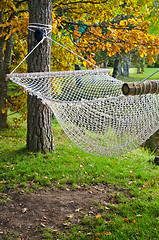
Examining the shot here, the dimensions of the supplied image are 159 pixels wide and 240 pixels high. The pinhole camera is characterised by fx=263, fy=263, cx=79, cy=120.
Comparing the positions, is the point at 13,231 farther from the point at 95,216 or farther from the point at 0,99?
the point at 0,99

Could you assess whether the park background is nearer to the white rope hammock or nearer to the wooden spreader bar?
the white rope hammock

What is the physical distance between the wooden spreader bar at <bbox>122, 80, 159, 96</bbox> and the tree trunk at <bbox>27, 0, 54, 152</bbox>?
1.93m

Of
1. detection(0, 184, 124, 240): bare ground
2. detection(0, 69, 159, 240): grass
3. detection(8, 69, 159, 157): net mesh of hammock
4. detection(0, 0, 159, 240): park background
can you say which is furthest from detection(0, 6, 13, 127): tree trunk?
detection(8, 69, 159, 157): net mesh of hammock

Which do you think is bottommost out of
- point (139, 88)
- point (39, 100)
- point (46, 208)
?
point (46, 208)

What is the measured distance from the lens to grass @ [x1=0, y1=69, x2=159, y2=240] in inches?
81.0

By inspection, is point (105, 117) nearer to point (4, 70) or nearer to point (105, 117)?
point (105, 117)

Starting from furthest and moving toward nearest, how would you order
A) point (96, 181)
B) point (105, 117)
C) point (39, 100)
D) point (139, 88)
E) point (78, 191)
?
point (39, 100) < point (96, 181) < point (78, 191) < point (105, 117) < point (139, 88)

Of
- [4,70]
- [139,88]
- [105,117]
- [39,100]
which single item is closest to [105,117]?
[105,117]

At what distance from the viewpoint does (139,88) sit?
147 centimetres

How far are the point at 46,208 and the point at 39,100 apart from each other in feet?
4.50

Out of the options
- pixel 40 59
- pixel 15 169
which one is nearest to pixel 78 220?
pixel 15 169

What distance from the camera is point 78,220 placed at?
2223 mm

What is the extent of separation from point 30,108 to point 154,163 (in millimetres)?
1815

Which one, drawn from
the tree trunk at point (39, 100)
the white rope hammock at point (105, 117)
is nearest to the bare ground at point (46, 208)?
the white rope hammock at point (105, 117)
